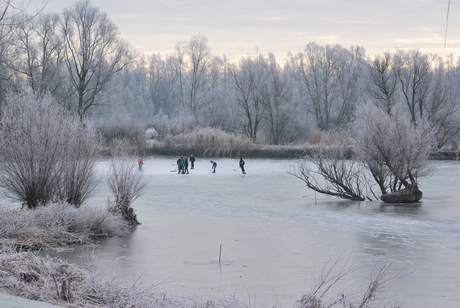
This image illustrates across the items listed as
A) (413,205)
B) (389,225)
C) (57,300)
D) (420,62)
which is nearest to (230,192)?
(413,205)

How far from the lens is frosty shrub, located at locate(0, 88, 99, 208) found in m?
18.4

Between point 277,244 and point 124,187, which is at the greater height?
point 124,187

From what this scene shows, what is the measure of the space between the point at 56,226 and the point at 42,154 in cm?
319

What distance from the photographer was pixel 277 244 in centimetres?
1616

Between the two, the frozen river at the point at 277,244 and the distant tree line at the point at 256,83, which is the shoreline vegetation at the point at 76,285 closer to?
the frozen river at the point at 277,244

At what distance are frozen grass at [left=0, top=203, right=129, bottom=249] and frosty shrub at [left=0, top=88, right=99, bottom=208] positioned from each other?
3.69 feet

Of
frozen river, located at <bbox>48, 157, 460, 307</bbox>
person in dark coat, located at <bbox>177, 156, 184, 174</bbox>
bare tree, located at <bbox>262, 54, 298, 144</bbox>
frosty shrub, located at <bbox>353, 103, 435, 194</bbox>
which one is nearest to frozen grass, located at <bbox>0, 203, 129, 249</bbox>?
frozen river, located at <bbox>48, 157, 460, 307</bbox>

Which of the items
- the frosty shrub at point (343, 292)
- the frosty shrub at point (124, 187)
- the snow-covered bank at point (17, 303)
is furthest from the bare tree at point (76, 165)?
the snow-covered bank at point (17, 303)

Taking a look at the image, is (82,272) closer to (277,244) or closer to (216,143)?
(277,244)

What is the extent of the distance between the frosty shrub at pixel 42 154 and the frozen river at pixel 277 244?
9.48 feet

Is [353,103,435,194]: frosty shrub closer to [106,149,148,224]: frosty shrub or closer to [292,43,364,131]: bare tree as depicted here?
[106,149,148,224]: frosty shrub

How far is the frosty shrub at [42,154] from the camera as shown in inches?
723

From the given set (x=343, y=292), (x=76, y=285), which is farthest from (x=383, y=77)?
(x=76, y=285)

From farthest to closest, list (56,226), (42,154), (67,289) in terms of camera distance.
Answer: (42,154), (56,226), (67,289)
